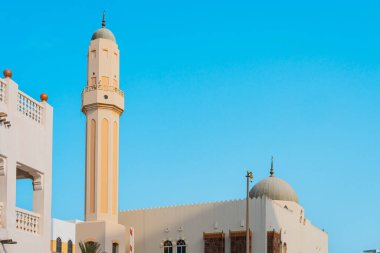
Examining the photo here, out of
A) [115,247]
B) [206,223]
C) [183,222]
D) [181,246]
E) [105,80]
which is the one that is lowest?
[115,247]

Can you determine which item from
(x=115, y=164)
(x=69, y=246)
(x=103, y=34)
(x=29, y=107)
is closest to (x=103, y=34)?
(x=103, y=34)

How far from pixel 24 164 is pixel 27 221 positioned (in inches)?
60.7

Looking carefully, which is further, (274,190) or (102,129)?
(274,190)

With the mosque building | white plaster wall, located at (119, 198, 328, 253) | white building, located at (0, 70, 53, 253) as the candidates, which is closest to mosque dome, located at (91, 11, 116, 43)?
the mosque building

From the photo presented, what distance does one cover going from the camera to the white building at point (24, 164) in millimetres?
20859

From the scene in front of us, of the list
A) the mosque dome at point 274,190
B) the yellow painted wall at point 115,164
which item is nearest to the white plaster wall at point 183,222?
the yellow painted wall at point 115,164

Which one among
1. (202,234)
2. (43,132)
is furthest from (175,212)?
(43,132)

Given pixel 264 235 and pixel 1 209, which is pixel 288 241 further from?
pixel 1 209

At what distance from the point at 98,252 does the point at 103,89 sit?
1010 cm

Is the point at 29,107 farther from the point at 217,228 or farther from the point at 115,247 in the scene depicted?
the point at 217,228

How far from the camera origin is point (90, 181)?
51.8 metres

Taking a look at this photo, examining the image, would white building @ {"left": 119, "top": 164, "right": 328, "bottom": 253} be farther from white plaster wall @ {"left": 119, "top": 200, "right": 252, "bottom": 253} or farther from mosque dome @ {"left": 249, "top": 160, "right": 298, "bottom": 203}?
mosque dome @ {"left": 249, "top": 160, "right": 298, "bottom": 203}

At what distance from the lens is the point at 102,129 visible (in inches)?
2055

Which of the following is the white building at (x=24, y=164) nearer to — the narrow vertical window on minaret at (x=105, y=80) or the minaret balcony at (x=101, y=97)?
the minaret balcony at (x=101, y=97)
